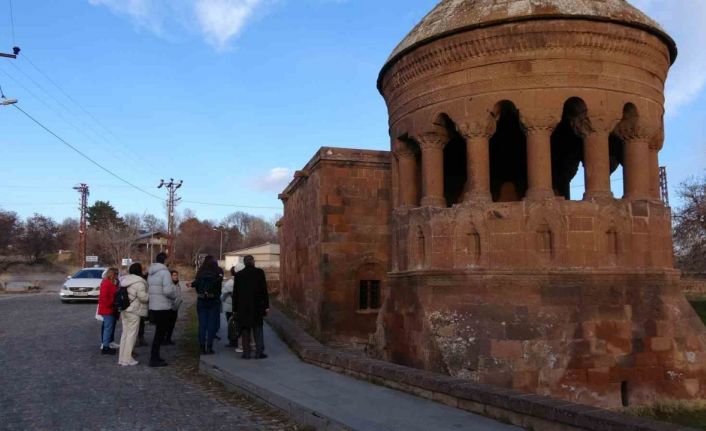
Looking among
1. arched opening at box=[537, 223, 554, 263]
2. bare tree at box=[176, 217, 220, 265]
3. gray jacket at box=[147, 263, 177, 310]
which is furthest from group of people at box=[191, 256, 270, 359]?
bare tree at box=[176, 217, 220, 265]

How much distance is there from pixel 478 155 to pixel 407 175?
1.94 meters

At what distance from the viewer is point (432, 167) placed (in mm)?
10062

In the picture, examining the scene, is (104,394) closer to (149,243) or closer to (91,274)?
(91,274)

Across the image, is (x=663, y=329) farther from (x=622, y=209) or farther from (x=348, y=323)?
(x=348, y=323)

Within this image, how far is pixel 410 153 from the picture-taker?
11039mm

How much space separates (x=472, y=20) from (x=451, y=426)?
606 centimetres

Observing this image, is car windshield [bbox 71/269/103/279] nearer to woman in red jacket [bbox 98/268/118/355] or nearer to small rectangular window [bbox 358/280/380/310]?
small rectangular window [bbox 358/280/380/310]

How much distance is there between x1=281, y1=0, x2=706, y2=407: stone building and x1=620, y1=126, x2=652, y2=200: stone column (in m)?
0.03

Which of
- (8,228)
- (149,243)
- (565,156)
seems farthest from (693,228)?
(149,243)

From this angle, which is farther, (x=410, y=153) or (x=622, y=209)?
(x=410, y=153)

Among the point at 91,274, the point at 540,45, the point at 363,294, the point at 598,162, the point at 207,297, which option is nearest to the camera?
the point at 540,45

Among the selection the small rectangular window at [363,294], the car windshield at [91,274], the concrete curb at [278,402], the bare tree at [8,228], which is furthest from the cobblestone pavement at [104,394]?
the bare tree at [8,228]

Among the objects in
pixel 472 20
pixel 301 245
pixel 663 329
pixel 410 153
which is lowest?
pixel 663 329

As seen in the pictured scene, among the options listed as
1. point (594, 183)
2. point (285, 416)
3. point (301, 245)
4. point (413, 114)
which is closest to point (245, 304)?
point (285, 416)
